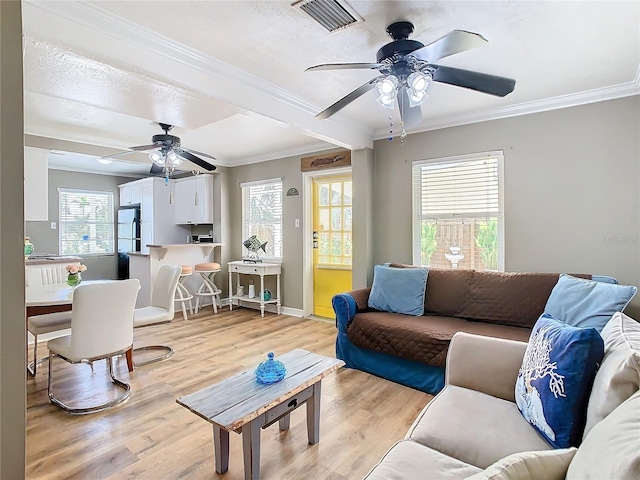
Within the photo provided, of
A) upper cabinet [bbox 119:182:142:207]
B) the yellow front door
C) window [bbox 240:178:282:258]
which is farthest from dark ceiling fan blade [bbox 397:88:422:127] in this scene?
upper cabinet [bbox 119:182:142:207]

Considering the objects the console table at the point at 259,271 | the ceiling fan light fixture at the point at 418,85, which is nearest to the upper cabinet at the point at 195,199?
the console table at the point at 259,271

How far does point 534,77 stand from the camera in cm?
278

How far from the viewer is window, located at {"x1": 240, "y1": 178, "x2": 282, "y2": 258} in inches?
220

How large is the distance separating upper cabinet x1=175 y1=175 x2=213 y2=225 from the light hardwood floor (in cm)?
301

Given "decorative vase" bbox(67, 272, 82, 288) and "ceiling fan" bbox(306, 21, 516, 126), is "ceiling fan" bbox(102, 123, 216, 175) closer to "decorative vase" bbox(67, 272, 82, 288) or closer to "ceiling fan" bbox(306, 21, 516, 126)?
"decorative vase" bbox(67, 272, 82, 288)

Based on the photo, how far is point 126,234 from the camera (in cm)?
683

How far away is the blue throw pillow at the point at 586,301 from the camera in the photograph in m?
2.20

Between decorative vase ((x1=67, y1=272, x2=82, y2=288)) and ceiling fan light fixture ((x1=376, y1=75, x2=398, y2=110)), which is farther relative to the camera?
decorative vase ((x1=67, y1=272, x2=82, y2=288))

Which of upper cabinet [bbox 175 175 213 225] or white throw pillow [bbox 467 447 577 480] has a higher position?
upper cabinet [bbox 175 175 213 225]

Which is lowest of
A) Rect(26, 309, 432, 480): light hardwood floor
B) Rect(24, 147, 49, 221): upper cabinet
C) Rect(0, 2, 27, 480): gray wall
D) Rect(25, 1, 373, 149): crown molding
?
Rect(26, 309, 432, 480): light hardwood floor

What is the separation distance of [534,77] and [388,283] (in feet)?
7.00

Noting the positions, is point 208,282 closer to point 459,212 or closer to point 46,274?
point 46,274

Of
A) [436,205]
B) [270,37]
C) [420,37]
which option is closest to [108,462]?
[270,37]

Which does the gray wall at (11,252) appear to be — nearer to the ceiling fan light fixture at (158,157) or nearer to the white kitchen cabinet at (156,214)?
the ceiling fan light fixture at (158,157)
